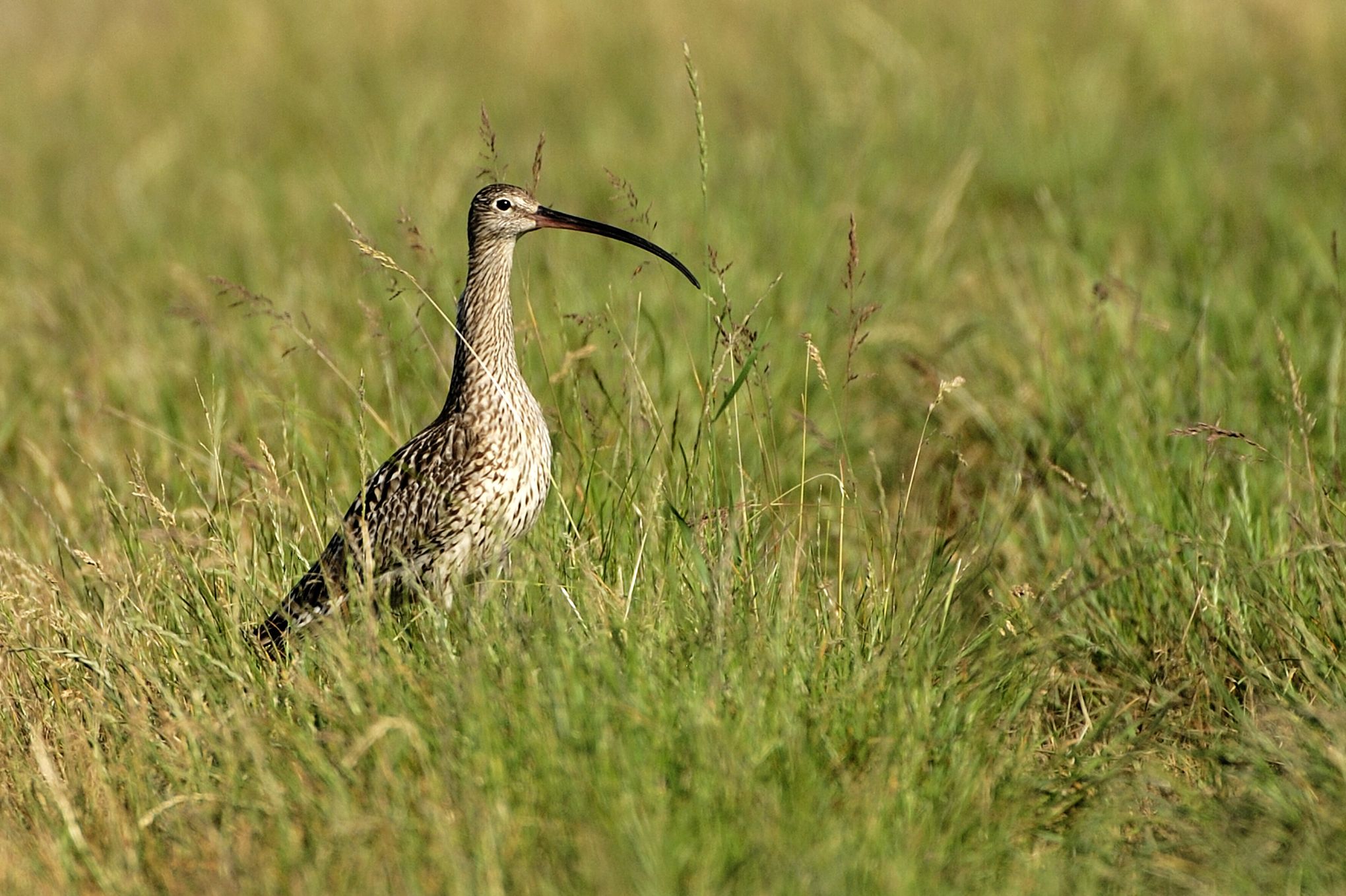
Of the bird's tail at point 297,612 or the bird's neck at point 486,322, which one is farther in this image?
the bird's neck at point 486,322

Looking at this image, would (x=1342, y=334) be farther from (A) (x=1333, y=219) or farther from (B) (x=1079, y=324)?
(A) (x=1333, y=219)

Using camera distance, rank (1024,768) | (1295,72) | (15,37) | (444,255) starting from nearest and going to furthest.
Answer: (1024,768), (444,255), (1295,72), (15,37)

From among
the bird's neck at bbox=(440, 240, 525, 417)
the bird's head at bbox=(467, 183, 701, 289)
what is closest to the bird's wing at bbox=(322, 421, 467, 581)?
the bird's neck at bbox=(440, 240, 525, 417)

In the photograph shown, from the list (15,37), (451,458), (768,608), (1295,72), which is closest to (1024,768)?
(768,608)

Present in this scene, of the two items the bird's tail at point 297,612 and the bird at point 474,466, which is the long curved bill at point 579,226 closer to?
the bird at point 474,466

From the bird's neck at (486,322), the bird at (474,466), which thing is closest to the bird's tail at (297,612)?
the bird at (474,466)

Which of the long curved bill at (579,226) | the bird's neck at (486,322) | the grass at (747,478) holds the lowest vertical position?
the grass at (747,478)

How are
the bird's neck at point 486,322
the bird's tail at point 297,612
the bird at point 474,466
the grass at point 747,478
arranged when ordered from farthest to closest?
1. the bird's neck at point 486,322
2. the bird at point 474,466
3. the bird's tail at point 297,612
4. the grass at point 747,478

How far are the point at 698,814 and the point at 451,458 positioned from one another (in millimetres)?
1703

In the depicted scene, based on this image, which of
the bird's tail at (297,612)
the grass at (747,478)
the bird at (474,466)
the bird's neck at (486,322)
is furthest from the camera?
the bird's neck at (486,322)

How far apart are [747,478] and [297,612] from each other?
4.04 feet

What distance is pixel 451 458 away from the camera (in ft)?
15.0

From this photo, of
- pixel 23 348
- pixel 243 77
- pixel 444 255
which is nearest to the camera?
pixel 444 255

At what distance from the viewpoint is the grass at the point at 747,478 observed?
10.9 ft
